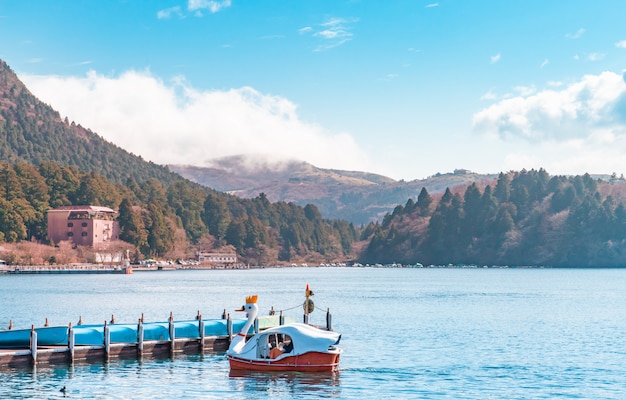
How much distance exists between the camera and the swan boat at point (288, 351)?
61.8m

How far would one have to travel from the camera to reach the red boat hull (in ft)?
204

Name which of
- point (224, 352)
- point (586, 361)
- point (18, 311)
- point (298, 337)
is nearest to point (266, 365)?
point (298, 337)

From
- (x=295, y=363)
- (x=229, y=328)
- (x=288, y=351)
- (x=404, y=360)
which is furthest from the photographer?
(x=229, y=328)

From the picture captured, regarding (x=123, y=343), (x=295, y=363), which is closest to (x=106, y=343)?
(x=123, y=343)

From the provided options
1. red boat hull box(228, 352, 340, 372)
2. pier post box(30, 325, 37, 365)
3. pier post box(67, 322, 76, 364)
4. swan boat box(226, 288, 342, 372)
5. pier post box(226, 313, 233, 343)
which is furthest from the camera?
pier post box(226, 313, 233, 343)

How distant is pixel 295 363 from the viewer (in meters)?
62.1

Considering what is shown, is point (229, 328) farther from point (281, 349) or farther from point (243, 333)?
point (281, 349)

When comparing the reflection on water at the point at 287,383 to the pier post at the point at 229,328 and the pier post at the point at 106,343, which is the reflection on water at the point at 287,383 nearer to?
the pier post at the point at 106,343

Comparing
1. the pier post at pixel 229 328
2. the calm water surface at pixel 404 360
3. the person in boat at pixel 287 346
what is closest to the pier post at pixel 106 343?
the calm water surface at pixel 404 360

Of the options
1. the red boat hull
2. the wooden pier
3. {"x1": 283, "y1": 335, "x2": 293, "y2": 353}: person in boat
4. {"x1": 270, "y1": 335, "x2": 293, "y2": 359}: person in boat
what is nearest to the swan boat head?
the red boat hull

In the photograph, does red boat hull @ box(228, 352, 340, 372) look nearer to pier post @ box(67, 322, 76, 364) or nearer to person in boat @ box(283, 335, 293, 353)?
person in boat @ box(283, 335, 293, 353)

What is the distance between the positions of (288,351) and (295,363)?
92 centimetres

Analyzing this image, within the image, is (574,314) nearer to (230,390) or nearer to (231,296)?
(231,296)

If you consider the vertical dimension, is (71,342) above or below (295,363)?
above
